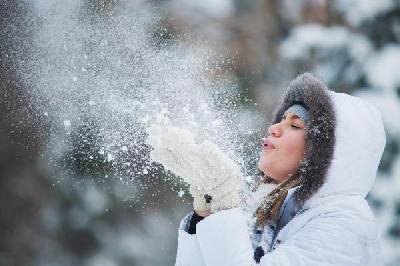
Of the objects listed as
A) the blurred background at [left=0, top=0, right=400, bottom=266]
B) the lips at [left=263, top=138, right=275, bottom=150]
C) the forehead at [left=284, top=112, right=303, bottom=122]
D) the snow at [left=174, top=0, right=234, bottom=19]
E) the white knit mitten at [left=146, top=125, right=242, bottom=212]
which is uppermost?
the snow at [left=174, top=0, right=234, bottom=19]

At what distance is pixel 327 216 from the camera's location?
84 centimetres

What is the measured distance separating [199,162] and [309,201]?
0.72 feet

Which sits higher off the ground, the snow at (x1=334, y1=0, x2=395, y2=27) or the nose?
the snow at (x1=334, y1=0, x2=395, y2=27)

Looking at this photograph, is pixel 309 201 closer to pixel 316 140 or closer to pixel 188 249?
pixel 316 140

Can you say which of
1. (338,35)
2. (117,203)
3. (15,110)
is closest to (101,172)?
(117,203)

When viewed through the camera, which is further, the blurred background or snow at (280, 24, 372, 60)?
snow at (280, 24, 372, 60)

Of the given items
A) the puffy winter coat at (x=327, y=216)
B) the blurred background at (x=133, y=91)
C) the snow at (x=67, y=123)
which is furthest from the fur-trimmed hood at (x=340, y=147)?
the snow at (x=67, y=123)

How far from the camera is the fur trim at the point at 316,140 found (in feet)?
2.92

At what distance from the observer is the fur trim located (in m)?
0.89

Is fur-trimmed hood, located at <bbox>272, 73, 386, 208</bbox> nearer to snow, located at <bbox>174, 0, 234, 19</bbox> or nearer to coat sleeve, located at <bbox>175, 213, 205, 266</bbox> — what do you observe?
coat sleeve, located at <bbox>175, 213, 205, 266</bbox>

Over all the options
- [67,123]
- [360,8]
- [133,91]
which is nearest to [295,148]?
[133,91]

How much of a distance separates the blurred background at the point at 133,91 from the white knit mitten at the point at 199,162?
106cm

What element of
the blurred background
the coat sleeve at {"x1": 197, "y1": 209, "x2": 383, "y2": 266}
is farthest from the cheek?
the blurred background

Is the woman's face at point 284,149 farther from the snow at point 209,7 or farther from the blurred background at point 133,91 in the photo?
the snow at point 209,7
